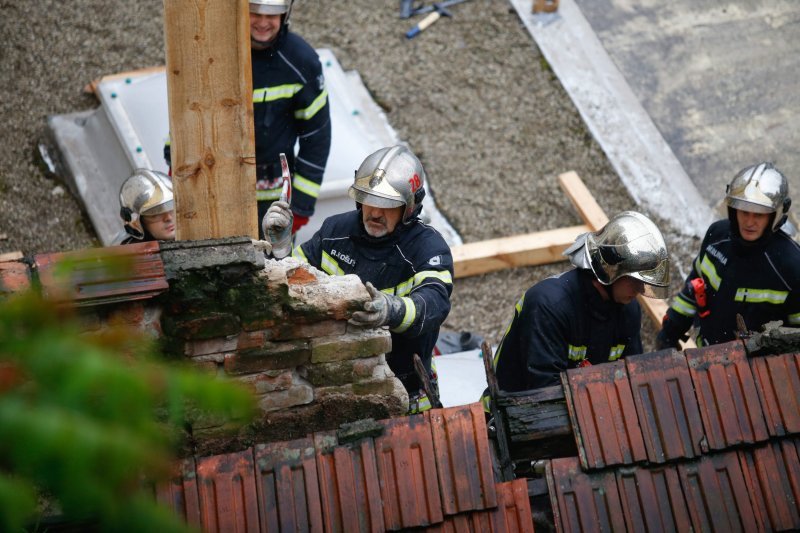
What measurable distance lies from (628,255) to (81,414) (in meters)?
3.43

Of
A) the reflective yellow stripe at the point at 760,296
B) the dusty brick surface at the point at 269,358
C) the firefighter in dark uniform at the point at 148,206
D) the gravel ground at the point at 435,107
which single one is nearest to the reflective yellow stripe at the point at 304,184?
the firefighter in dark uniform at the point at 148,206

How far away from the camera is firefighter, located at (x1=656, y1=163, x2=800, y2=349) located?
496 cm

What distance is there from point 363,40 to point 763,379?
19.6 feet

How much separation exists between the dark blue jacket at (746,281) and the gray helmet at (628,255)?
80 centimetres

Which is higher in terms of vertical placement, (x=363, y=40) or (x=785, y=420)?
(x=363, y=40)

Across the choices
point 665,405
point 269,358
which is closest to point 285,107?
point 269,358

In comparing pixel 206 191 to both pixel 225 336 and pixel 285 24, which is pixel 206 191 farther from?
pixel 285 24

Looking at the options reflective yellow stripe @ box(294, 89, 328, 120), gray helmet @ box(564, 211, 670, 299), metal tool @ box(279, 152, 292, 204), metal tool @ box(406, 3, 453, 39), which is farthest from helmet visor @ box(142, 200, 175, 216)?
metal tool @ box(406, 3, 453, 39)

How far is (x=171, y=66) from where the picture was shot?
3328 millimetres

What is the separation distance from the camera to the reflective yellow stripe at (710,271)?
5.16m

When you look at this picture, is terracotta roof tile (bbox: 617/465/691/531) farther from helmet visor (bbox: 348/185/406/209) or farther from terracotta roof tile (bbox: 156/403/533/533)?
helmet visor (bbox: 348/185/406/209)

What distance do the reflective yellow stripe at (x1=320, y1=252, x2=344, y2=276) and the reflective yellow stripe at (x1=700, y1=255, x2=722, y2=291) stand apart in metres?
2.16

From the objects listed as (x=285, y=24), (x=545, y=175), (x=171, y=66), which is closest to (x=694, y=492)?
(x=171, y=66)

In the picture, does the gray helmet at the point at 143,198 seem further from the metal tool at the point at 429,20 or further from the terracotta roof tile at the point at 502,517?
the metal tool at the point at 429,20
